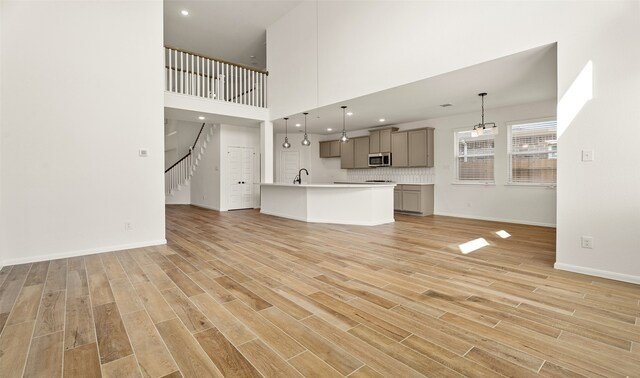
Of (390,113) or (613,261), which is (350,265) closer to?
(613,261)

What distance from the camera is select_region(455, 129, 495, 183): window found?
7.11m

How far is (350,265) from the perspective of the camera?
348 centimetres

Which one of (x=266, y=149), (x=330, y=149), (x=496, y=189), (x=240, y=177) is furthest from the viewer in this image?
(x=330, y=149)

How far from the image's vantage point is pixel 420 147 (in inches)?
316

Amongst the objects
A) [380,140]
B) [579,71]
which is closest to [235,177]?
[380,140]

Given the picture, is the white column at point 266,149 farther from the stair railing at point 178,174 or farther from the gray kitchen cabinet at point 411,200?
the stair railing at point 178,174

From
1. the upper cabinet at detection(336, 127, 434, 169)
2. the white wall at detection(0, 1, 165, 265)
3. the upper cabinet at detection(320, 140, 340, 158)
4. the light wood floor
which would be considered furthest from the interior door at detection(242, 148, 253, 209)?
the light wood floor

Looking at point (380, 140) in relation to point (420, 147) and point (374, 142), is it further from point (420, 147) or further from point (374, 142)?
point (420, 147)

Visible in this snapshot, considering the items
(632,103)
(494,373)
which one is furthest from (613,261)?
(494,373)

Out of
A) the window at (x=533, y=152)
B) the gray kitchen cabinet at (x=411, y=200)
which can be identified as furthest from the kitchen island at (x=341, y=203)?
the window at (x=533, y=152)

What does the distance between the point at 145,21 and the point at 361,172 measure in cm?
718

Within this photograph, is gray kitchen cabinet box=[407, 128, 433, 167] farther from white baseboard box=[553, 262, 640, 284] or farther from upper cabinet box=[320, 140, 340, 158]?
white baseboard box=[553, 262, 640, 284]

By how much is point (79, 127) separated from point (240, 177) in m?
5.41

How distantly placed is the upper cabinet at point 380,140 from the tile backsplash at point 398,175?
71 cm
